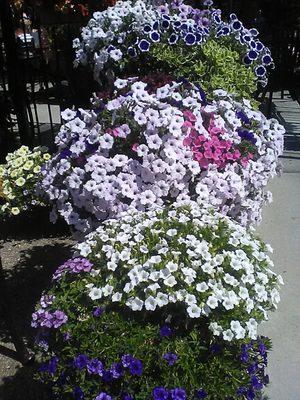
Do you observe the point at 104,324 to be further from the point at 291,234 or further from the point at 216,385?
the point at 291,234

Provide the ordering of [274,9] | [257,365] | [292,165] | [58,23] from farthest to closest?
[274,9]
[292,165]
[58,23]
[257,365]

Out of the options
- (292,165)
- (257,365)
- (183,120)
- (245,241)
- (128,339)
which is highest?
(183,120)

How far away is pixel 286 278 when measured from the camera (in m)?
3.65

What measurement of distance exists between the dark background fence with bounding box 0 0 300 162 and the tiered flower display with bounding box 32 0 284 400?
1.00m

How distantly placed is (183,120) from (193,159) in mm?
213

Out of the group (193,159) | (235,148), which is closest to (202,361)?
(193,159)

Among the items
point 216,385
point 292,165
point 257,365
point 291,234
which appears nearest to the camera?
point 216,385

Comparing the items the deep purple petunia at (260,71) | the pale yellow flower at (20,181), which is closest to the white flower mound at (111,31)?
the deep purple petunia at (260,71)

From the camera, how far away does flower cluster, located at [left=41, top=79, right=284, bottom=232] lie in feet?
9.07

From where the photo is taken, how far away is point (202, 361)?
209 cm

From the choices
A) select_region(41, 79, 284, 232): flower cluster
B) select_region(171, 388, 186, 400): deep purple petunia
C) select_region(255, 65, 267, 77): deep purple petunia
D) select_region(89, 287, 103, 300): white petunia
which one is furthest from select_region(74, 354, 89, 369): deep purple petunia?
select_region(255, 65, 267, 77): deep purple petunia

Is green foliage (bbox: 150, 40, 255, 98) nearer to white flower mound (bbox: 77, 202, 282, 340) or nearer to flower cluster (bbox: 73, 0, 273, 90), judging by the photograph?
flower cluster (bbox: 73, 0, 273, 90)

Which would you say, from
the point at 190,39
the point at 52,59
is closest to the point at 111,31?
the point at 190,39

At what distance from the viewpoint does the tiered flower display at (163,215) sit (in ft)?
6.75
